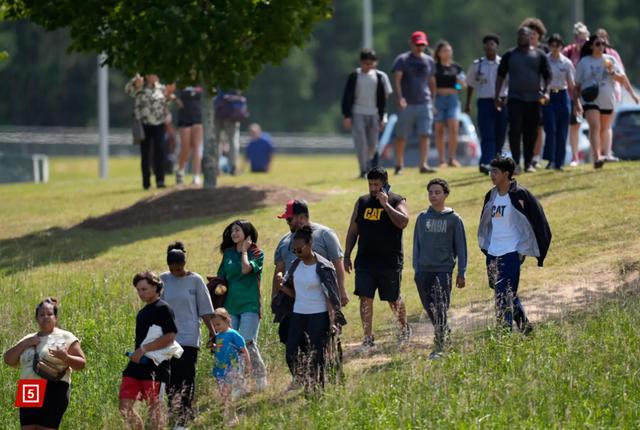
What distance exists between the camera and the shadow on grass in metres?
20.4

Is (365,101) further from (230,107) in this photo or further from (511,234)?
(511,234)

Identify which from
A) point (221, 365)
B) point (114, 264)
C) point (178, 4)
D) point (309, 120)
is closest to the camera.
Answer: point (221, 365)

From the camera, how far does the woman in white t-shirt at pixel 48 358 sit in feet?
41.1

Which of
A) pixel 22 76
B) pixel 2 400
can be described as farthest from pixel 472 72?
pixel 22 76

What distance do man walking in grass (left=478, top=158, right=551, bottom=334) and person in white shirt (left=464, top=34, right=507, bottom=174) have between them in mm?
8084

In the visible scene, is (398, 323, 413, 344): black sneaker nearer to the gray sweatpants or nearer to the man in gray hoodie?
the man in gray hoodie

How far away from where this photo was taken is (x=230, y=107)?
91.1 feet

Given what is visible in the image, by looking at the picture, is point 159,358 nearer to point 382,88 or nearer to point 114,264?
point 114,264

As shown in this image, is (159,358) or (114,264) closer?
(159,358)

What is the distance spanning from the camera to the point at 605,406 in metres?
12.6

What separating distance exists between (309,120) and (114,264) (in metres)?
60.4

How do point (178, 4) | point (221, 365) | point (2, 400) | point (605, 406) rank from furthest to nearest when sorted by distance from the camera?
point (178, 4), point (2, 400), point (221, 365), point (605, 406)

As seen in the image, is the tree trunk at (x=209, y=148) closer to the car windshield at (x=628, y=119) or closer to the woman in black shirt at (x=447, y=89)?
the woman in black shirt at (x=447, y=89)

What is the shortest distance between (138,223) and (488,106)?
16.9ft
